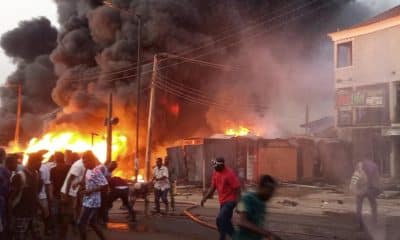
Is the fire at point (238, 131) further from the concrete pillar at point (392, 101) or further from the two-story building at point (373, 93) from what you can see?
the concrete pillar at point (392, 101)

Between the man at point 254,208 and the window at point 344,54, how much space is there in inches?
1189

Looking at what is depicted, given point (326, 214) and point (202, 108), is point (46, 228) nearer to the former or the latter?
point (326, 214)

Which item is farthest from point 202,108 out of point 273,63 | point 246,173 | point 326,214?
point 326,214

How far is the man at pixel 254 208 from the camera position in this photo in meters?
5.07

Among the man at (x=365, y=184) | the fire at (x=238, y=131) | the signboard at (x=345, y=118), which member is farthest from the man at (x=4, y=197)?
the fire at (x=238, y=131)

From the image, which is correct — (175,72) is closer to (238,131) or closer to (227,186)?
(238,131)

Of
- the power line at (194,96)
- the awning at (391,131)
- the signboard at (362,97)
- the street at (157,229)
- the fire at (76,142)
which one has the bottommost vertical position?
the street at (157,229)

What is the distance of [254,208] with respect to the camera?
16.8 ft

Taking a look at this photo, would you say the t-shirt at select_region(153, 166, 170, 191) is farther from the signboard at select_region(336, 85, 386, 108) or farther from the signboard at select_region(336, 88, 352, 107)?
the signboard at select_region(336, 88, 352, 107)

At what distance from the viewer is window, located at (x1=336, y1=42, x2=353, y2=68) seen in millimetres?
34281

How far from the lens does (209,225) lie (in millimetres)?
11898

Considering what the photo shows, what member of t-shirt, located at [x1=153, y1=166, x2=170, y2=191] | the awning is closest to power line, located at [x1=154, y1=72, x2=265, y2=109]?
the awning

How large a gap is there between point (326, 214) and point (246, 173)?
13188mm

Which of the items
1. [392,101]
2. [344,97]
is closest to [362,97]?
[344,97]
